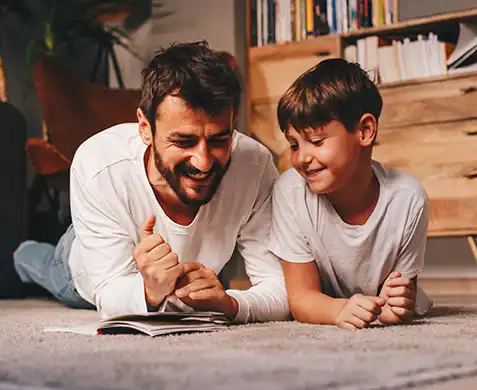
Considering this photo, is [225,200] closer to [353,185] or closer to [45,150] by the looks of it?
[353,185]

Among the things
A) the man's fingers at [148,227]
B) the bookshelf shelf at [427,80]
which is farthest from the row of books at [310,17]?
the man's fingers at [148,227]

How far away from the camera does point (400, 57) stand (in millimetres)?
2791

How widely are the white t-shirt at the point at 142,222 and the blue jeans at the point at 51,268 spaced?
1.89ft

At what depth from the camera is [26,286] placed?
8.39ft

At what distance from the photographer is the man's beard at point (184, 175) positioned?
139 cm

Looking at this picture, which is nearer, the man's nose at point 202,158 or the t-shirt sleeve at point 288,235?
the man's nose at point 202,158

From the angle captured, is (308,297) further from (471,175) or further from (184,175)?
(471,175)

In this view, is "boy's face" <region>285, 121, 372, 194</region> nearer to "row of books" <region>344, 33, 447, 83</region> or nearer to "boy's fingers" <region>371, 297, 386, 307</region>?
"boy's fingers" <region>371, 297, 386, 307</region>

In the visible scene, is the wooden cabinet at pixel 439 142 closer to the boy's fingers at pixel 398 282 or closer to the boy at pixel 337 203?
the boy at pixel 337 203

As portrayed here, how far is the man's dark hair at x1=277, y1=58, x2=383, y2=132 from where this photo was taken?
55.6 inches

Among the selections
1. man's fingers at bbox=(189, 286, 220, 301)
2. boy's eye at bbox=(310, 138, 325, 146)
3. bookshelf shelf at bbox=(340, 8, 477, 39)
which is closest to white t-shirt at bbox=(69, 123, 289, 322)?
man's fingers at bbox=(189, 286, 220, 301)

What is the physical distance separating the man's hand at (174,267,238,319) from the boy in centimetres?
18

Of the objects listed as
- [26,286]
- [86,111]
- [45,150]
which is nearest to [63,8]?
[86,111]

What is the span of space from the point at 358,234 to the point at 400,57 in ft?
4.91
